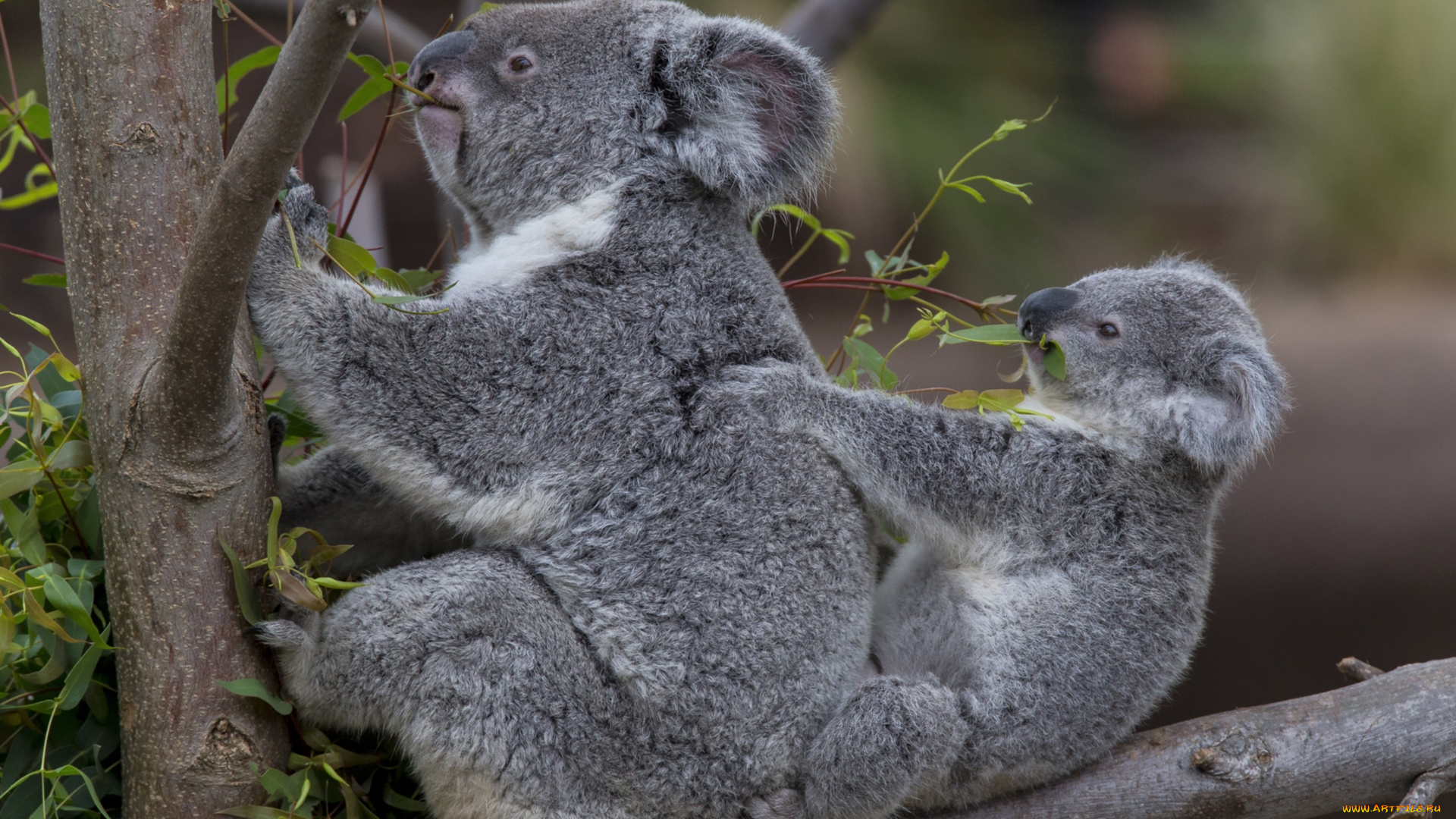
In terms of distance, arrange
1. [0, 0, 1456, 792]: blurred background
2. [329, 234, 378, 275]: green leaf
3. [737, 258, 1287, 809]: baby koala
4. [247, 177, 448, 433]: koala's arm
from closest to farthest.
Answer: [247, 177, 448, 433]: koala's arm
[329, 234, 378, 275]: green leaf
[737, 258, 1287, 809]: baby koala
[0, 0, 1456, 792]: blurred background

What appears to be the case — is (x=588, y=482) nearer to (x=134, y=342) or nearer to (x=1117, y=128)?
(x=134, y=342)

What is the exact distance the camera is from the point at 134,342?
1560 mm

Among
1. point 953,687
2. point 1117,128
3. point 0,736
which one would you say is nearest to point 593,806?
point 953,687

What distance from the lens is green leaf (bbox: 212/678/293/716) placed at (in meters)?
1.61

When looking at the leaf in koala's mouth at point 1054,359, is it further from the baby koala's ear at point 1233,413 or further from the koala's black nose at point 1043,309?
the baby koala's ear at point 1233,413

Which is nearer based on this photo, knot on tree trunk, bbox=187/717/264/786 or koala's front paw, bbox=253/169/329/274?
knot on tree trunk, bbox=187/717/264/786

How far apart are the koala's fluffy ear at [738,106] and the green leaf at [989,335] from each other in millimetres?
427

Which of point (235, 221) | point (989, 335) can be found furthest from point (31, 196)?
point (989, 335)

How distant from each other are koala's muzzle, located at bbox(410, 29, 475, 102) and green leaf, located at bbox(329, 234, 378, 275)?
37cm

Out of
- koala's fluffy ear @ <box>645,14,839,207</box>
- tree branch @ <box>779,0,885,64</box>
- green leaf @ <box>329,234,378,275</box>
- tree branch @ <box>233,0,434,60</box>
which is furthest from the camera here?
tree branch @ <box>779,0,885,64</box>

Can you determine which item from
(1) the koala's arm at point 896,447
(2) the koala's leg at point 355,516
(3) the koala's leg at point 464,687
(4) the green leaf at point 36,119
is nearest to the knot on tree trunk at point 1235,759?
(1) the koala's arm at point 896,447

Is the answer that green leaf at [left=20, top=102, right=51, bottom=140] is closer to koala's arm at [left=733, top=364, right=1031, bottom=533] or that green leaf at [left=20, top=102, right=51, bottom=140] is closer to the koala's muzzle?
the koala's muzzle

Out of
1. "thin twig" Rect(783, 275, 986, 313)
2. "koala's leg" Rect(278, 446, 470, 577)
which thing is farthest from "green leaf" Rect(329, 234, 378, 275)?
"thin twig" Rect(783, 275, 986, 313)

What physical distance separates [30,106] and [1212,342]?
2277mm
